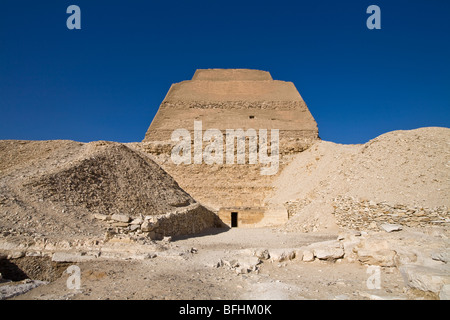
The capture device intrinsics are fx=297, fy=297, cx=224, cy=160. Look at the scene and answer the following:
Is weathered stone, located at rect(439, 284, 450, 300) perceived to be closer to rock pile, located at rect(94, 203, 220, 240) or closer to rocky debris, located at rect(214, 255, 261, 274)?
rocky debris, located at rect(214, 255, 261, 274)

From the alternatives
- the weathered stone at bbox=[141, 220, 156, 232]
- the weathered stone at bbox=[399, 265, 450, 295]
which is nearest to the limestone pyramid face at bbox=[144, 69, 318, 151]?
the weathered stone at bbox=[141, 220, 156, 232]

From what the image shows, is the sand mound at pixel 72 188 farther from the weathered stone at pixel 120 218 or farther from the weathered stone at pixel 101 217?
the weathered stone at pixel 120 218

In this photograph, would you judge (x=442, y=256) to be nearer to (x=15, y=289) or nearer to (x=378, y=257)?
(x=378, y=257)

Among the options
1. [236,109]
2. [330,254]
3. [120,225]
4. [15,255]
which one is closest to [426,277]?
[330,254]

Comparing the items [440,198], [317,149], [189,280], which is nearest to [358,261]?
[189,280]

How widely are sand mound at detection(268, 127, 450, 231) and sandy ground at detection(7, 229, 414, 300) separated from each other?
4908mm

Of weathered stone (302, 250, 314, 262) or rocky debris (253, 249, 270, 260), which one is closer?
weathered stone (302, 250, 314, 262)

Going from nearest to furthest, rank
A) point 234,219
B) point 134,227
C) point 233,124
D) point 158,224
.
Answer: point 134,227
point 158,224
point 234,219
point 233,124

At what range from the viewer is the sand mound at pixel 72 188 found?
6.46 meters

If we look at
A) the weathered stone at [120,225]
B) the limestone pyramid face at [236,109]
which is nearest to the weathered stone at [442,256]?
the weathered stone at [120,225]

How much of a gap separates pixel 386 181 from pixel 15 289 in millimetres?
10366

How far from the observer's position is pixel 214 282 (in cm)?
400

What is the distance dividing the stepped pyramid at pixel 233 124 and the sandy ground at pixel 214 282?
30.7 ft

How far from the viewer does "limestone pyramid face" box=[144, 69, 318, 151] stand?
22.4 metres
